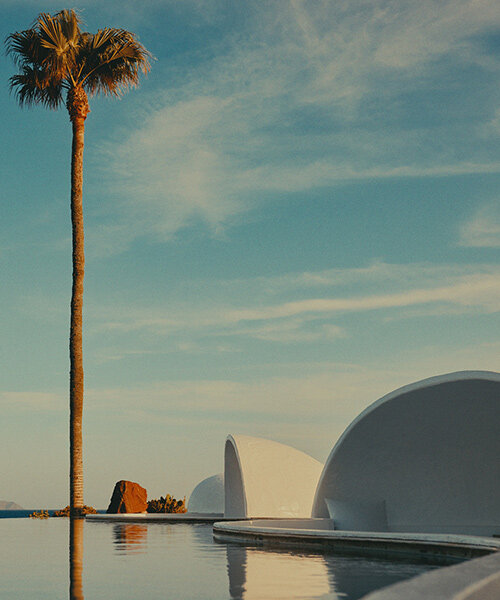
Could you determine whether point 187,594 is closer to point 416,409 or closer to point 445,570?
point 445,570

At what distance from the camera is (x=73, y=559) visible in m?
9.27

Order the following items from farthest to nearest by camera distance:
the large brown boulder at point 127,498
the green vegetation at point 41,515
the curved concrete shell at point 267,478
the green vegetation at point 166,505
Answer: the green vegetation at point 166,505, the large brown boulder at point 127,498, the green vegetation at point 41,515, the curved concrete shell at point 267,478

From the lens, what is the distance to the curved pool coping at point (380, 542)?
893 centimetres

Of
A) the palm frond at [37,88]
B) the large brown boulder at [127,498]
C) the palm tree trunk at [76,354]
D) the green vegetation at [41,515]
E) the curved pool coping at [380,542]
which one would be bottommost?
the curved pool coping at [380,542]

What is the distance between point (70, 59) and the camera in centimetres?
2456

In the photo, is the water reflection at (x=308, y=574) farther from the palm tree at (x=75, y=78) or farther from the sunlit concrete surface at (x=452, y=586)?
the palm tree at (x=75, y=78)

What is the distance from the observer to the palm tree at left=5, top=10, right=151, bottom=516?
918 inches

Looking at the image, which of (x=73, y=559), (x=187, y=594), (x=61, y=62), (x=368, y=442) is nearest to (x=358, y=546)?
(x=73, y=559)

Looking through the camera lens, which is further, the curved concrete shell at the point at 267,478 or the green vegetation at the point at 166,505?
the green vegetation at the point at 166,505

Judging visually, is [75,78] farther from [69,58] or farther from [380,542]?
[380,542]

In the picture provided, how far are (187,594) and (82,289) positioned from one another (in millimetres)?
19151

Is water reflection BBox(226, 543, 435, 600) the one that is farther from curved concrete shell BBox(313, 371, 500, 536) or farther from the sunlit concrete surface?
curved concrete shell BBox(313, 371, 500, 536)

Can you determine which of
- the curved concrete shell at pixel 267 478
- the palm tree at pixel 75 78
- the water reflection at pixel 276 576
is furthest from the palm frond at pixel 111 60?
the water reflection at pixel 276 576

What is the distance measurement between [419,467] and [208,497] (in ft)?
65.8
